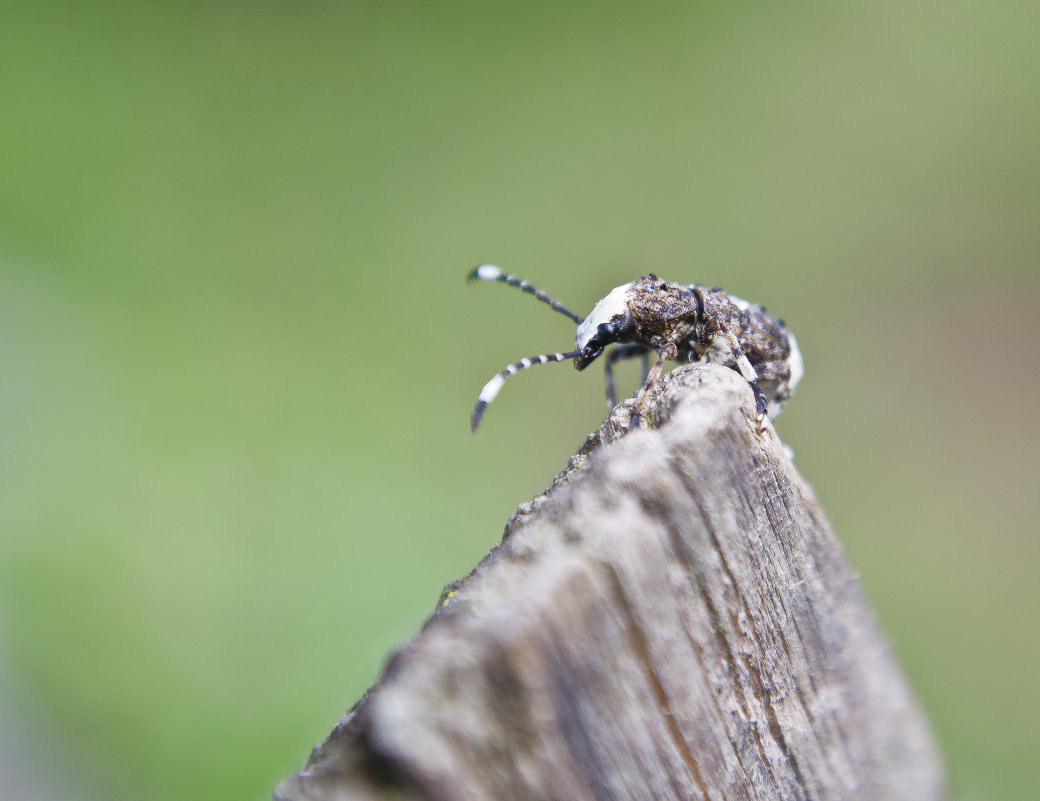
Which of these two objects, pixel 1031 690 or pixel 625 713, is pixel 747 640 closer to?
pixel 625 713

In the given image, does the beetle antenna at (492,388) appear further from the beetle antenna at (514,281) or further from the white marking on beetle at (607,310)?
the beetle antenna at (514,281)

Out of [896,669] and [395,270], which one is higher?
[395,270]

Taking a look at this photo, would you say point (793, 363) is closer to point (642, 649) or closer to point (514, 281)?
point (514, 281)

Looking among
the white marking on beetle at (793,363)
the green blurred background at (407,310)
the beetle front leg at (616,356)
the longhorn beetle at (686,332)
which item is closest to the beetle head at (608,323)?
the longhorn beetle at (686,332)

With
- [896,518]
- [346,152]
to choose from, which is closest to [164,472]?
[346,152]

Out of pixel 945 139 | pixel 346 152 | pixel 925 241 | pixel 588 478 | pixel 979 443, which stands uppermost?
pixel 346 152

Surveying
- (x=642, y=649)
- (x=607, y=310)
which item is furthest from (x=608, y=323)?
(x=642, y=649)
